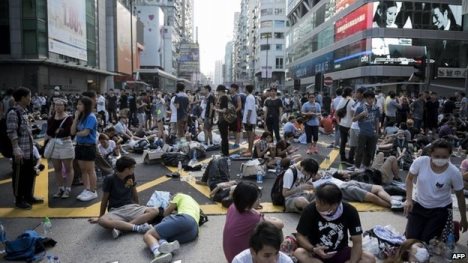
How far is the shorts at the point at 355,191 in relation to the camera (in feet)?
22.6

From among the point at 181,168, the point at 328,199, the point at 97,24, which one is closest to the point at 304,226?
the point at 328,199

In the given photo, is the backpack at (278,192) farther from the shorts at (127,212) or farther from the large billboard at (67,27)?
the large billboard at (67,27)

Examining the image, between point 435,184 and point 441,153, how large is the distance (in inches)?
13.5

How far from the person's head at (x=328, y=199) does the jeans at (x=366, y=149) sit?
5667 mm

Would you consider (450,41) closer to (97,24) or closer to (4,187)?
(97,24)

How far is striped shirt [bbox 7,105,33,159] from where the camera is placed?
6.18 meters

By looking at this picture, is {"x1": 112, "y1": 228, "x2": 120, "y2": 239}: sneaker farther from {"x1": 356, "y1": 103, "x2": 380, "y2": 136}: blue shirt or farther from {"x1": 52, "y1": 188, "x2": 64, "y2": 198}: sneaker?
{"x1": 356, "y1": 103, "x2": 380, "y2": 136}: blue shirt

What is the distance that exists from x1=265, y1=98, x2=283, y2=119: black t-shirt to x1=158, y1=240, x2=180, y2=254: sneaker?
7.50 m

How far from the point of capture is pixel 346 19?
155ft

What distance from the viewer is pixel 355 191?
6934mm

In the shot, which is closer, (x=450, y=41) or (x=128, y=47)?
(x=450, y=41)

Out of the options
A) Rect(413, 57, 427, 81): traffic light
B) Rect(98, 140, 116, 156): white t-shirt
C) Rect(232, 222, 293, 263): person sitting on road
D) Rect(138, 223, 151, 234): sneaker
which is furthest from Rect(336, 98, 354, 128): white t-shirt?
Rect(232, 222, 293, 263): person sitting on road

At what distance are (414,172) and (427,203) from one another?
1.13 ft

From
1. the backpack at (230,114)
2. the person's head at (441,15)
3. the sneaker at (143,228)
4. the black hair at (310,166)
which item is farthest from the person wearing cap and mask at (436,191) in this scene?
the person's head at (441,15)
